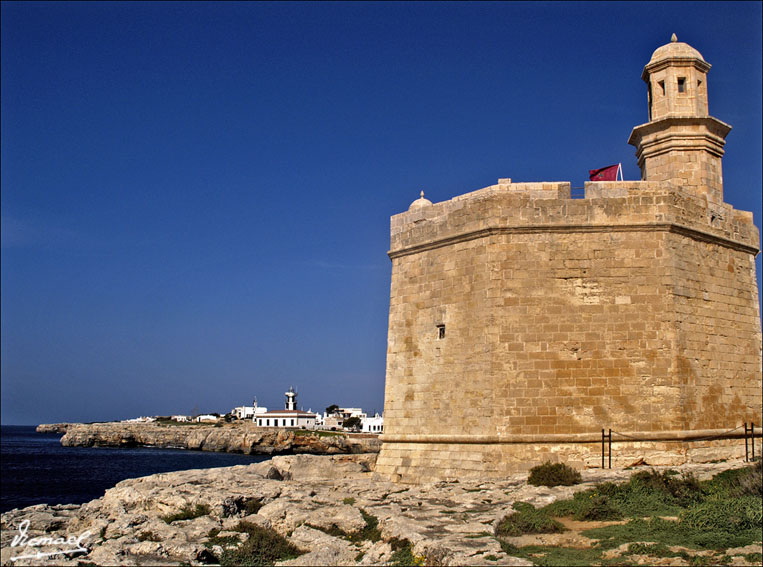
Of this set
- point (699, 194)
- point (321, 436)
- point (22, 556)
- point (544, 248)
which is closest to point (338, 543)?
point (22, 556)

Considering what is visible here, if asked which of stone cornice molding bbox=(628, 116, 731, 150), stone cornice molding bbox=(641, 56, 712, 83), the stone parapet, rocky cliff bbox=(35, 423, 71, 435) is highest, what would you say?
stone cornice molding bbox=(641, 56, 712, 83)

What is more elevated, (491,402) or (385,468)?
(491,402)

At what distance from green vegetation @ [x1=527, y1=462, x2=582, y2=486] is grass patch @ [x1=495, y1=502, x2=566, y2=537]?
1875 mm

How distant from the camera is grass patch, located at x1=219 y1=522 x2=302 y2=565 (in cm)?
761

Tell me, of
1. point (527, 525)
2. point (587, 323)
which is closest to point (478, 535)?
point (527, 525)

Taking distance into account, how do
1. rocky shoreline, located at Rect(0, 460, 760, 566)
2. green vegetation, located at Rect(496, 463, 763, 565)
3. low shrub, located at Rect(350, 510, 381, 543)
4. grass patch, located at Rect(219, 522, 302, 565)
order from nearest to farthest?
green vegetation, located at Rect(496, 463, 763, 565), rocky shoreline, located at Rect(0, 460, 760, 566), grass patch, located at Rect(219, 522, 302, 565), low shrub, located at Rect(350, 510, 381, 543)

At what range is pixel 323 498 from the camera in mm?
10578

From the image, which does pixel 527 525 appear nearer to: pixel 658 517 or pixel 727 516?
pixel 658 517

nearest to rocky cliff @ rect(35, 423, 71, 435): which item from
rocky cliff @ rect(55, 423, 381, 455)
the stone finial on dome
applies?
rocky cliff @ rect(55, 423, 381, 455)

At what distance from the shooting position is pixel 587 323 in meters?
12.5

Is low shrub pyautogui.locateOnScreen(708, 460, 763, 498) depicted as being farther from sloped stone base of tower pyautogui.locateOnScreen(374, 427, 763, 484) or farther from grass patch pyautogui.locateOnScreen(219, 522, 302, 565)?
grass patch pyautogui.locateOnScreen(219, 522, 302, 565)

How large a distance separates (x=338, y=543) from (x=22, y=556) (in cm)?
334

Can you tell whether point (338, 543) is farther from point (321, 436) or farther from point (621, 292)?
point (321, 436)

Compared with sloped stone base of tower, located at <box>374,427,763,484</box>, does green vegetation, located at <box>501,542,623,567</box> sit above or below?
below
